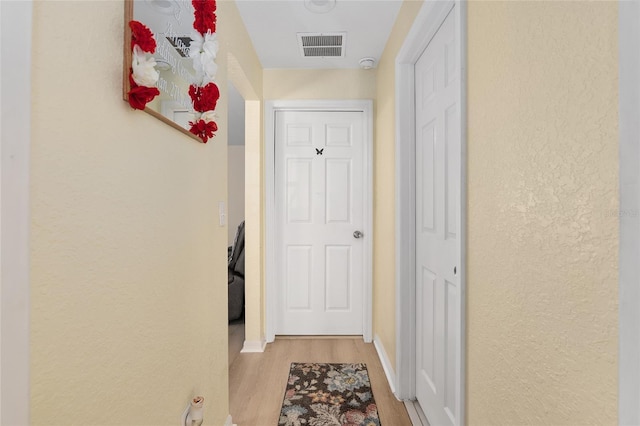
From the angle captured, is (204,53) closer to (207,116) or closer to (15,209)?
(207,116)

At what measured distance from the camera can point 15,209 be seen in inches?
21.2

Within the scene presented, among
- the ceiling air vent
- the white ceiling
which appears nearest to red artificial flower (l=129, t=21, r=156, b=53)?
the white ceiling

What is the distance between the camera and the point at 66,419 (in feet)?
2.18

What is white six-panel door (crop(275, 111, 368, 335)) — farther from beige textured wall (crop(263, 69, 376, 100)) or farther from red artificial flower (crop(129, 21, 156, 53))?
red artificial flower (crop(129, 21, 156, 53))

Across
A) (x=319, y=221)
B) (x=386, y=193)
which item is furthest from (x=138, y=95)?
(x=319, y=221)

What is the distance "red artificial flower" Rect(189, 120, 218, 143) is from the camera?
130cm

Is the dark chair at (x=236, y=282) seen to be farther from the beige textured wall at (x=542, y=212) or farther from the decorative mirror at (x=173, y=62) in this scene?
the beige textured wall at (x=542, y=212)

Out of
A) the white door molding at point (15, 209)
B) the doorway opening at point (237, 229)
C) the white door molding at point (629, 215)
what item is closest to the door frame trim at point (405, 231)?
the doorway opening at point (237, 229)

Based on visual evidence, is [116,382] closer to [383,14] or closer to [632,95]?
[632,95]

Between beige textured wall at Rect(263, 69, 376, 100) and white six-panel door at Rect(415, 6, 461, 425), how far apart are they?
0.97 m

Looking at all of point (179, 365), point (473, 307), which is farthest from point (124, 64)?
point (473, 307)

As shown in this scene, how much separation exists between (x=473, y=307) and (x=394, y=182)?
1210 mm

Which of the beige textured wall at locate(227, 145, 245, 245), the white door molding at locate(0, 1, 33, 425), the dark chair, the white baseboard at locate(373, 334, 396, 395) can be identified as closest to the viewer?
the white door molding at locate(0, 1, 33, 425)

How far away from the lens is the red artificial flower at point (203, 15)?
1250 millimetres
